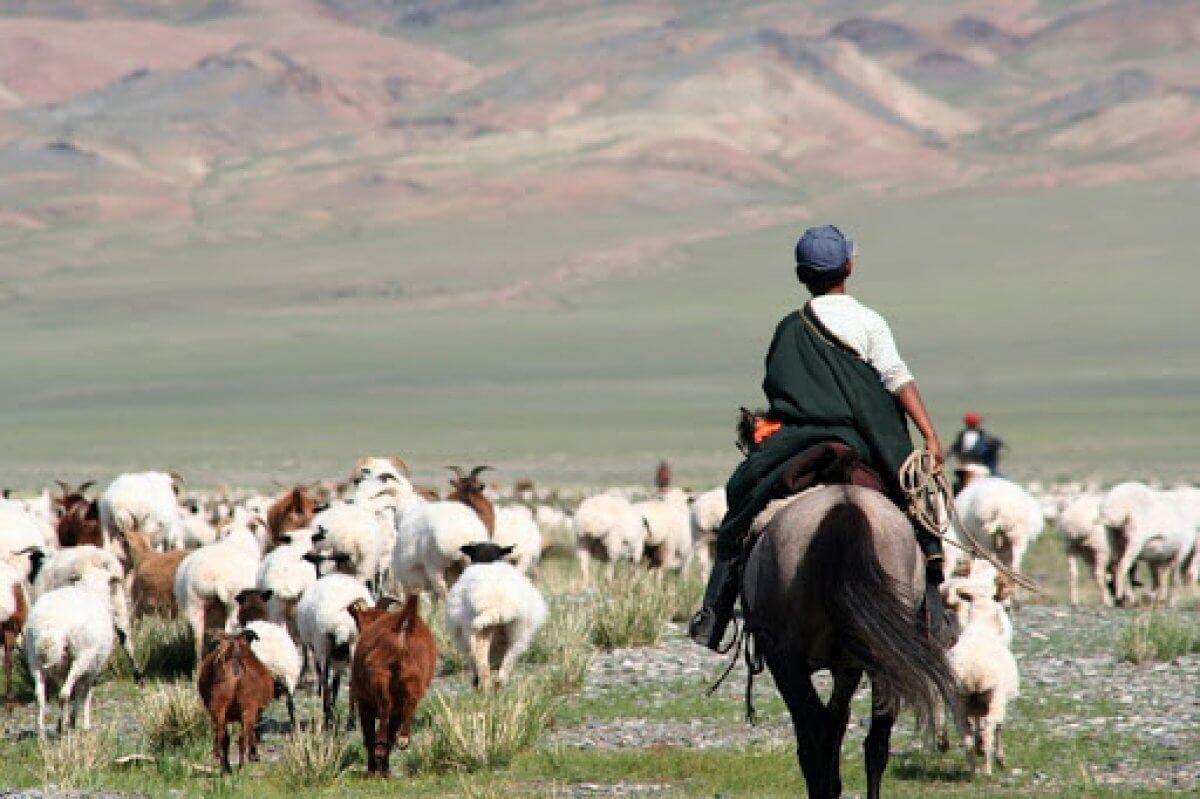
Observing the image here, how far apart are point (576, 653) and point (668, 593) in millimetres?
3680

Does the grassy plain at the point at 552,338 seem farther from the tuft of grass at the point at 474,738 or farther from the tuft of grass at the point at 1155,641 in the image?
the tuft of grass at the point at 474,738

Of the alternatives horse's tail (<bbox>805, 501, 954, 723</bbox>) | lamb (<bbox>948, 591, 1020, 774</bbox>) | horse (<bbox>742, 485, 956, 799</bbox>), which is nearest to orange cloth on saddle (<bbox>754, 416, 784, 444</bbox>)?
horse (<bbox>742, 485, 956, 799</bbox>)

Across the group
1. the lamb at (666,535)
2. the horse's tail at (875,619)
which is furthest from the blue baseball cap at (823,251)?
the lamb at (666,535)

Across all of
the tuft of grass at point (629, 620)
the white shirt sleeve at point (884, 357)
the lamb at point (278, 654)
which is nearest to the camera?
the white shirt sleeve at point (884, 357)

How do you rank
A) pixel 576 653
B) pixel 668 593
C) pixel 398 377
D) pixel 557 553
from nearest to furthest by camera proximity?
pixel 576 653
pixel 668 593
pixel 557 553
pixel 398 377

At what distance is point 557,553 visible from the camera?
108 ft

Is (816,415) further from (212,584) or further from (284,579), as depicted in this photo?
(212,584)

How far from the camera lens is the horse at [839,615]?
10.2 metres

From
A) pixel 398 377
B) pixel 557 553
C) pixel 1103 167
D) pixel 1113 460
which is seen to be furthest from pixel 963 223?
pixel 557 553

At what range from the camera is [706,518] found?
2577 cm

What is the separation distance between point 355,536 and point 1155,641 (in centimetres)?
686

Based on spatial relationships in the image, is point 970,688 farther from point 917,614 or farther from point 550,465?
point 550,465

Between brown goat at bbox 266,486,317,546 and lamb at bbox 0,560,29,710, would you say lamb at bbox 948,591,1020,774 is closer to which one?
lamb at bbox 0,560,29,710

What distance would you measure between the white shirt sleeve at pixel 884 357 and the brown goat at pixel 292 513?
1235cm
